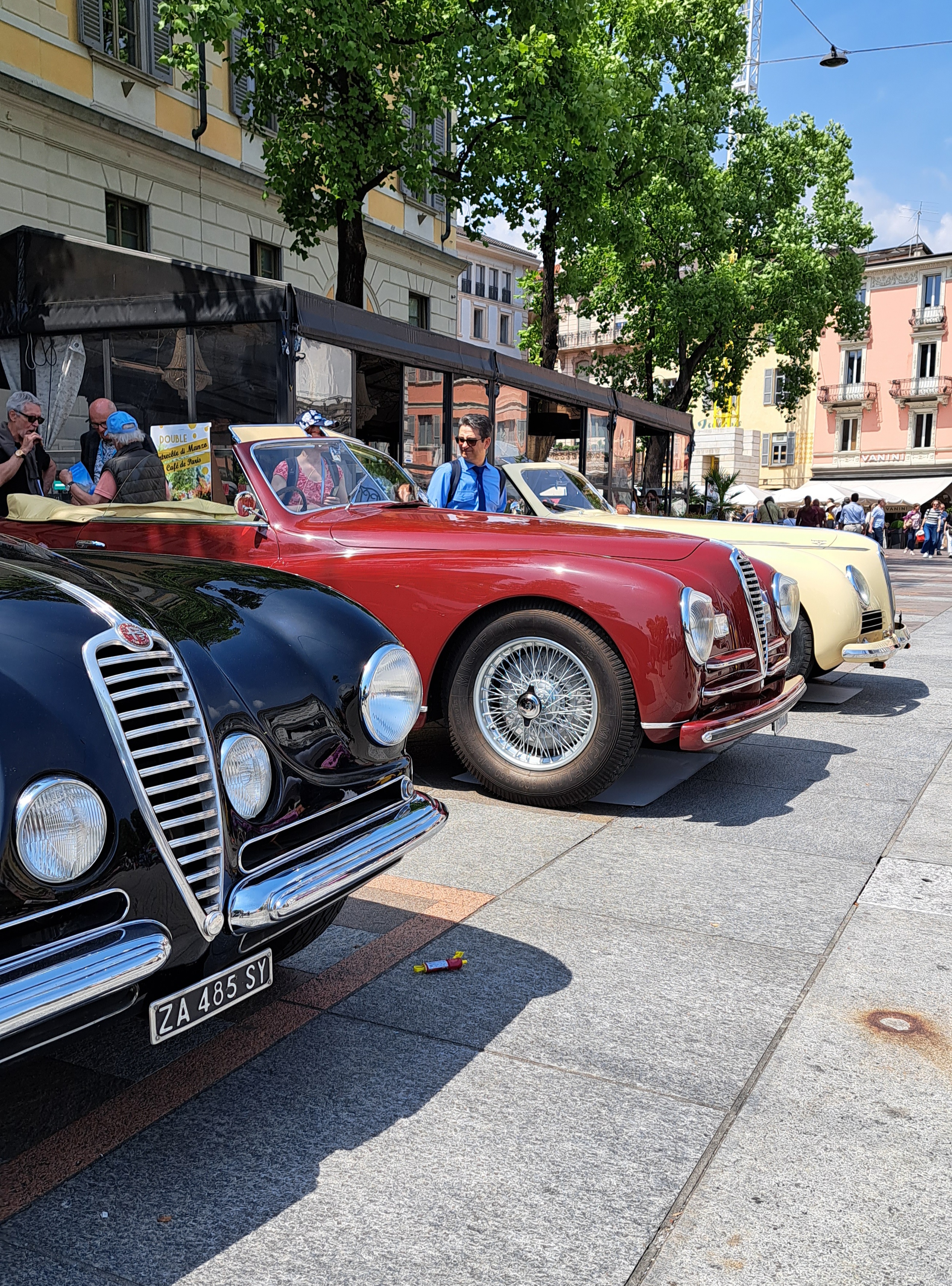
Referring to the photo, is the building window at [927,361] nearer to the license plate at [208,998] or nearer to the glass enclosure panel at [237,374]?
the glass enclosure panel at [237,374]

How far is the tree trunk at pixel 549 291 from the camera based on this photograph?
1992 cm

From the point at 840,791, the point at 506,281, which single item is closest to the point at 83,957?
the point at 840,791

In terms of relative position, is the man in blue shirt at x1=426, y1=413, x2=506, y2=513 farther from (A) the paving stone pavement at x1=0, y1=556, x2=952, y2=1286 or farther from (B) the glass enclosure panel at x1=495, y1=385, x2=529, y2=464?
(B) the glass enclosure panel at x1=495, y1=385, x2=529, y2=464

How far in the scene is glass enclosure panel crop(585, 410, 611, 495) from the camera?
16938 mm

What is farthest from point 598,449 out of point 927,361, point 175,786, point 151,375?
point 927,361

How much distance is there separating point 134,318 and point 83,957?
29.6ft

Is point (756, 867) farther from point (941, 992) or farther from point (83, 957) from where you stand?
point (83, 957)

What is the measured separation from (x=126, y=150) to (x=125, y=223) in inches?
40.2

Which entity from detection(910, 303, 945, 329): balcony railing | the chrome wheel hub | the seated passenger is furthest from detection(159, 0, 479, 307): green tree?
detection(910, 303, 945, 329): balcony railing

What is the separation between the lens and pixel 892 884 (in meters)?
4.05

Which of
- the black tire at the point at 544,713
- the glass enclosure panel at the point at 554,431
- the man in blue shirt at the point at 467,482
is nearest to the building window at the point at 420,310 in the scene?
the glass enclosure panel at the point at 554,431

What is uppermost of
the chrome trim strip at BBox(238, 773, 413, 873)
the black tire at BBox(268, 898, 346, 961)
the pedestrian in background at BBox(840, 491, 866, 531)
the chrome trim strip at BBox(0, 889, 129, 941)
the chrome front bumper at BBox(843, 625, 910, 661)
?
the pedestrian in background at BBox(840, 491, 866, 531)

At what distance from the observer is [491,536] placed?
5.06 m

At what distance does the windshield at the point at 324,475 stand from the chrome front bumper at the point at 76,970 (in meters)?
3.57
